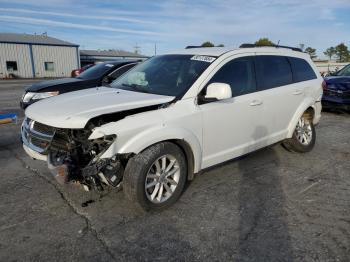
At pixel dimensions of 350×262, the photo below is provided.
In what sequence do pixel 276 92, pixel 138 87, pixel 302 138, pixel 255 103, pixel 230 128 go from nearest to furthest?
pixel 230 128, pixel 138 87, pixel 255 103, pixel 276 92, pixel 302 138

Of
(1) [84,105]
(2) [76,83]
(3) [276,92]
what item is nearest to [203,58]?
(3) [276,92]

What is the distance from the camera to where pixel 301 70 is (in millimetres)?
5863

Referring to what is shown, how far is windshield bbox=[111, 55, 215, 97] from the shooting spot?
4.16 meters

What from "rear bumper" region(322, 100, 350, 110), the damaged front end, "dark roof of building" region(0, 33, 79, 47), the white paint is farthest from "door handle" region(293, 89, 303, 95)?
"dark roof of building" region(0, 33, 79, 47)

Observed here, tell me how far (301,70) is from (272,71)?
3.32ft

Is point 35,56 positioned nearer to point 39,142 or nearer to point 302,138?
point 302,138

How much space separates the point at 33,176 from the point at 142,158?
220 cm

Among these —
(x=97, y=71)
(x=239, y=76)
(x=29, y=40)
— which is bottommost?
(x=97, y=71)

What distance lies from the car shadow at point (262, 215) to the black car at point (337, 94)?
5.80 m

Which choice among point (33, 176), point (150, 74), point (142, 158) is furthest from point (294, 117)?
point (33, 176)

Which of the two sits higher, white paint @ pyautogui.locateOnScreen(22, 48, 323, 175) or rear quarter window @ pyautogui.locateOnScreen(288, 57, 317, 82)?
rear quarter window @ pyautogui.locateOnScreen(288, 57, 317, 82)

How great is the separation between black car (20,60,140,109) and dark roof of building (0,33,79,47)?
128 ft

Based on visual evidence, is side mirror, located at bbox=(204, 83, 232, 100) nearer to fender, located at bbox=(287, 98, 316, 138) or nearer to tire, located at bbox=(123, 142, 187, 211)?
tire, located at bbox=(123, 142, 187, 211)

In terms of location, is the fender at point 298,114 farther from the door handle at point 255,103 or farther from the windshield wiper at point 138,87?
the windshield wiper at point 138,87
